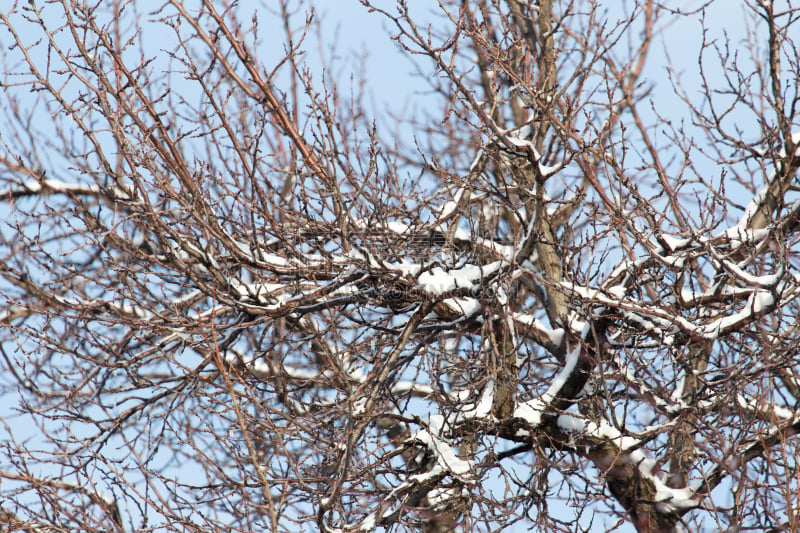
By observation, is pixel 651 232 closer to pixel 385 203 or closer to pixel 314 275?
pixel 385 203

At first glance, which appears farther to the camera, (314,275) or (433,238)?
(433,238)

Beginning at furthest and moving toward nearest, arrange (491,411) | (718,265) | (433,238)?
(433,238), (491,411), (718,265)

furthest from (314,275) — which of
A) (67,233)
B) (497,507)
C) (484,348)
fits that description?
(67,233)

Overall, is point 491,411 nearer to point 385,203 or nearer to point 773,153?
point 385,203

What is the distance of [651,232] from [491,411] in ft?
6.28

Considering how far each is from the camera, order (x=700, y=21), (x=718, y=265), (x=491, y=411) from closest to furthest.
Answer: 1. (x=718, y=265)
2. (x=491, y=411)
3. (x=700, y=21)

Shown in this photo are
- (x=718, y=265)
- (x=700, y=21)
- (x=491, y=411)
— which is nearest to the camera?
(x=718, y=265)

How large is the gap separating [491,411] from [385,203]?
6.25 feet

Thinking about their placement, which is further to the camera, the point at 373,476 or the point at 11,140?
the point at 11,140

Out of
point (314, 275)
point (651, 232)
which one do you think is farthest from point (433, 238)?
point (651, 232)

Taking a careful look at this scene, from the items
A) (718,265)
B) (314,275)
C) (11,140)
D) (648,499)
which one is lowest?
(648,499)

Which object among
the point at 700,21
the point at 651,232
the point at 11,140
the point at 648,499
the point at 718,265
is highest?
the point at 11,140

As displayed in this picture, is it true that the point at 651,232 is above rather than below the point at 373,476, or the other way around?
above

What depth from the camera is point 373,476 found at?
604 cm
